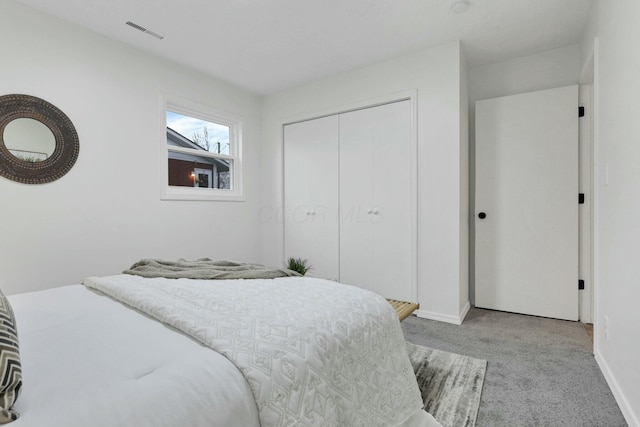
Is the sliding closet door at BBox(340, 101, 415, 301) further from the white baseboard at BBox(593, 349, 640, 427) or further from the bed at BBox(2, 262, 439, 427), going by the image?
the bed at BBox(2, 262, 439, 427)

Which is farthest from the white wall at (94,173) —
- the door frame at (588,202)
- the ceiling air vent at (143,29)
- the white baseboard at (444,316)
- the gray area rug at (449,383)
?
the door frame at (588,202)

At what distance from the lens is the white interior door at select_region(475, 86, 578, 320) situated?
9.39 feet

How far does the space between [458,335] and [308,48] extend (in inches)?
111

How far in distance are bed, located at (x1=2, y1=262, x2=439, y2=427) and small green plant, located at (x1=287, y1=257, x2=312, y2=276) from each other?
2004 millimetres

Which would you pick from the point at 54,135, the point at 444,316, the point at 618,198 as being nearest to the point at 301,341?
the point at 618,198

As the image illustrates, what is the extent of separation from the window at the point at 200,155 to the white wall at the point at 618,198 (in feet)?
11.0

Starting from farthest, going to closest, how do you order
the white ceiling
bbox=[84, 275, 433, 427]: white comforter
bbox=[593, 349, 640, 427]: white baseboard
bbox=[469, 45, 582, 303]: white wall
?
bbox=[469, 45, 582, 303]: white wall, the white ceiling, bbox=[593, 349, 640, 427]: white baseboard, bbox=[84, 275, 433, 427]: white comforter

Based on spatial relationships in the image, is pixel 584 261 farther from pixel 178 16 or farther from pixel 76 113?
pixel 76 113

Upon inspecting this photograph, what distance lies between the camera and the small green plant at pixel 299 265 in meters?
3.54

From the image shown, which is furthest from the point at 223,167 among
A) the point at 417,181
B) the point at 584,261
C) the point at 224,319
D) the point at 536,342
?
the point at 584,261

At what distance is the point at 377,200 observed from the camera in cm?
330

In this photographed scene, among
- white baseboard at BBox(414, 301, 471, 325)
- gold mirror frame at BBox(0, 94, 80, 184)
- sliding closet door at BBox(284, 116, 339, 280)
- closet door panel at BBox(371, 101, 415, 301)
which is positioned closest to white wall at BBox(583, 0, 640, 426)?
white baseboard at BBox(414, 301, 471, 325)

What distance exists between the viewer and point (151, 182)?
3.05 meters

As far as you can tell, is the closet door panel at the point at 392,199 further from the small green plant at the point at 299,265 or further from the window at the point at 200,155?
the window at the point at 200,155
